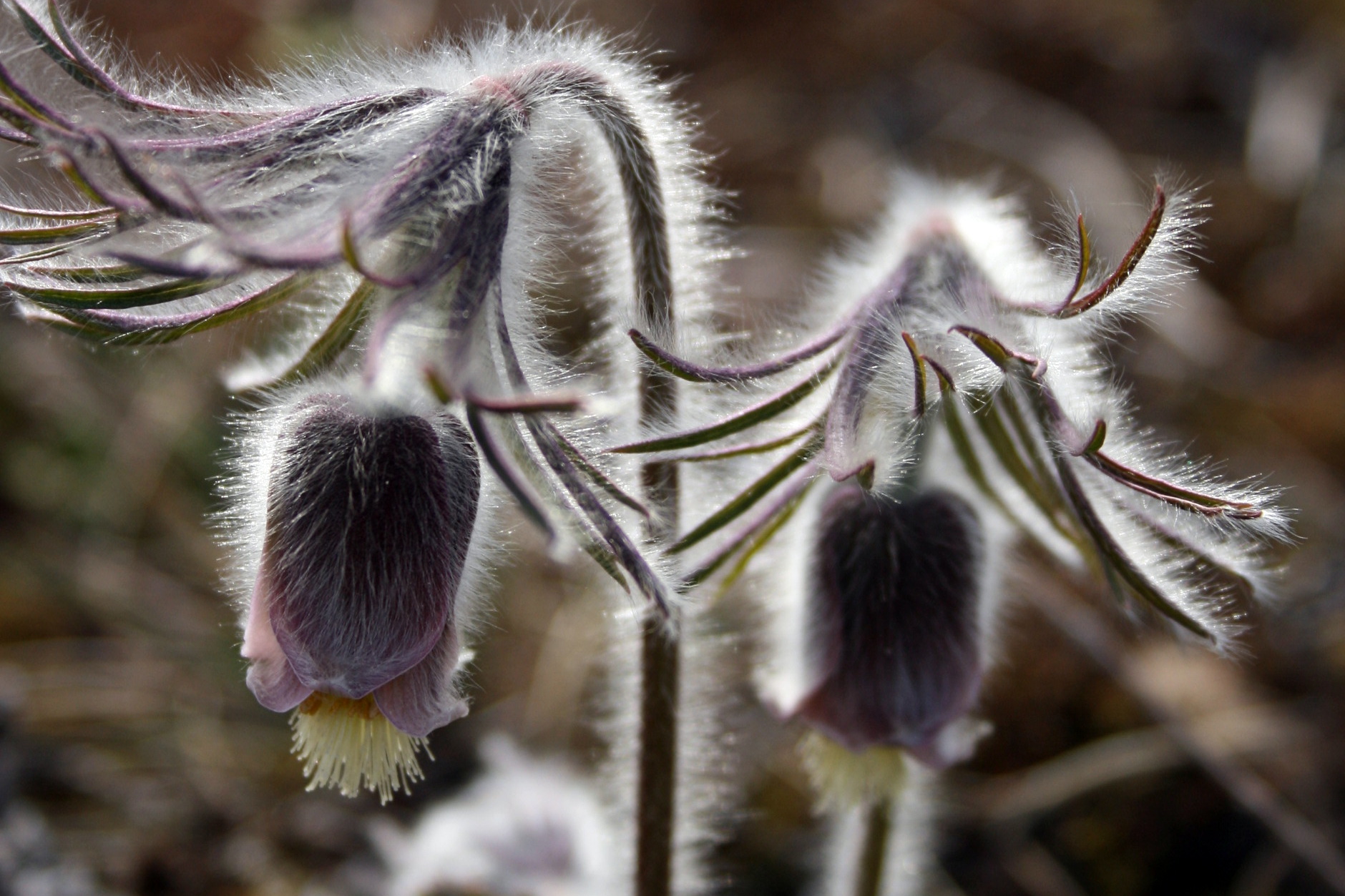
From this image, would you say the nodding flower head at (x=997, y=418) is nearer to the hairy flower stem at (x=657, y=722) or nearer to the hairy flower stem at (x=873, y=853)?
the hairy flower stem at (x=657, y=722)

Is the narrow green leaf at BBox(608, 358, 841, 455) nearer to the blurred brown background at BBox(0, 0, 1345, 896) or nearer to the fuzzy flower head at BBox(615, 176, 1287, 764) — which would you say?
the fuzzy flower head at BBox(615, 176, 1287, 764)

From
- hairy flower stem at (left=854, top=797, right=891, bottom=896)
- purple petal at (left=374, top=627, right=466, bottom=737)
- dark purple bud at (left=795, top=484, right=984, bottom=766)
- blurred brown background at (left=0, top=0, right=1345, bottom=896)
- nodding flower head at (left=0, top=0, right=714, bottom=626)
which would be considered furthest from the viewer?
blurred brown background at (left=0, top=0, right=1345, bottom=896)

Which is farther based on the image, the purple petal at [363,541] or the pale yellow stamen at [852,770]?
the pale yellow stamen at [852,770]

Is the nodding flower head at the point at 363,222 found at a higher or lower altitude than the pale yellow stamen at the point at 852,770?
higher

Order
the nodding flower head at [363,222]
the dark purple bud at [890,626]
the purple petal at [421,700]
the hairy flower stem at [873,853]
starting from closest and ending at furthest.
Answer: the nodding flower head at [363,222] → the purple petal at [421,700] → the dark purple bud at [890,626] → the hairy flower stem at [873,853]

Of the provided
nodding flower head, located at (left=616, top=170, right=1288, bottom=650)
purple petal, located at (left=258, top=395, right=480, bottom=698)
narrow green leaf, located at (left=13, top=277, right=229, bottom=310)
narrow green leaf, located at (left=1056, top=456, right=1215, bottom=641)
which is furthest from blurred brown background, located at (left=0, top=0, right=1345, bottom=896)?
narrow green leaf, located at (left=1056, top=456, right=1215, bottom=641)

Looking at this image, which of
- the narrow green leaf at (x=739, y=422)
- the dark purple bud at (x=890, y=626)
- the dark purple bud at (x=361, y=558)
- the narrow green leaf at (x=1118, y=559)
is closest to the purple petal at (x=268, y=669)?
the dark purple bud at (x=361, y=558)

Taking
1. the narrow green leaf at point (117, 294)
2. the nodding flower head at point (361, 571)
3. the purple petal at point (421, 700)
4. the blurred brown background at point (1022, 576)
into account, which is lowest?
the blurred brown background at point (1022, 576)

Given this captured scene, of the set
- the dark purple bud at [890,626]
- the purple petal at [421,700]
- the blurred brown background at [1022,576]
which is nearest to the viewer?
the purple petal at [421,700]
